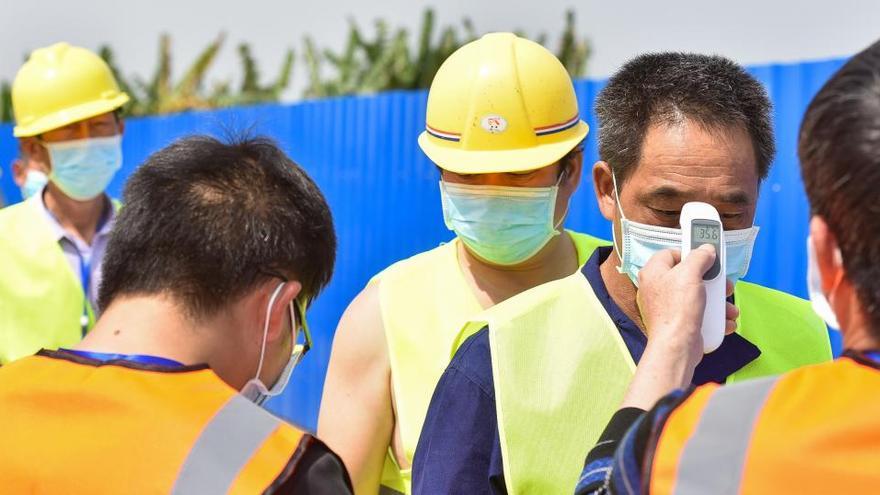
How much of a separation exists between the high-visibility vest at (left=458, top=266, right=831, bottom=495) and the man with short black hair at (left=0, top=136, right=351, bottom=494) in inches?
15.4

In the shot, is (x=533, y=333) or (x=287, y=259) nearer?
(x=287, y=259)

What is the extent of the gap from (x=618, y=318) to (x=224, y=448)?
966 millimetres

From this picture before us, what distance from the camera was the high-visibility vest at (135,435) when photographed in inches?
73.7

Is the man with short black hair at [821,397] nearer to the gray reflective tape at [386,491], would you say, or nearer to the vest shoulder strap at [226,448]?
the vest shoulder strap at [226,448]

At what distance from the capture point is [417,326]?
328 cm

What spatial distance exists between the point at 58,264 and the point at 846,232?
13.6 ft

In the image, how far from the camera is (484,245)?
11.1 feet

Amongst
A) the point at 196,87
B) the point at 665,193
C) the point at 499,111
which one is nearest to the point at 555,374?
the point at 665,193

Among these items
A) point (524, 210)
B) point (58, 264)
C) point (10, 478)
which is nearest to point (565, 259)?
point (524, 210)

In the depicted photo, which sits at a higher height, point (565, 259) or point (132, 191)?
point (132, 191)

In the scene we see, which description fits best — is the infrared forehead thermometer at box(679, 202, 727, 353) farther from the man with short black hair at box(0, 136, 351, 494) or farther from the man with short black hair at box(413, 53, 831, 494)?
the man with short black hair at box(0, 136, 351, 494)

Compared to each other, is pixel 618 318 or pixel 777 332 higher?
pixel 618 318

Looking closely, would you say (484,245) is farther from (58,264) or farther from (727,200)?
(58,264)

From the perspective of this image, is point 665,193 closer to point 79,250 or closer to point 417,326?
point 417,326
